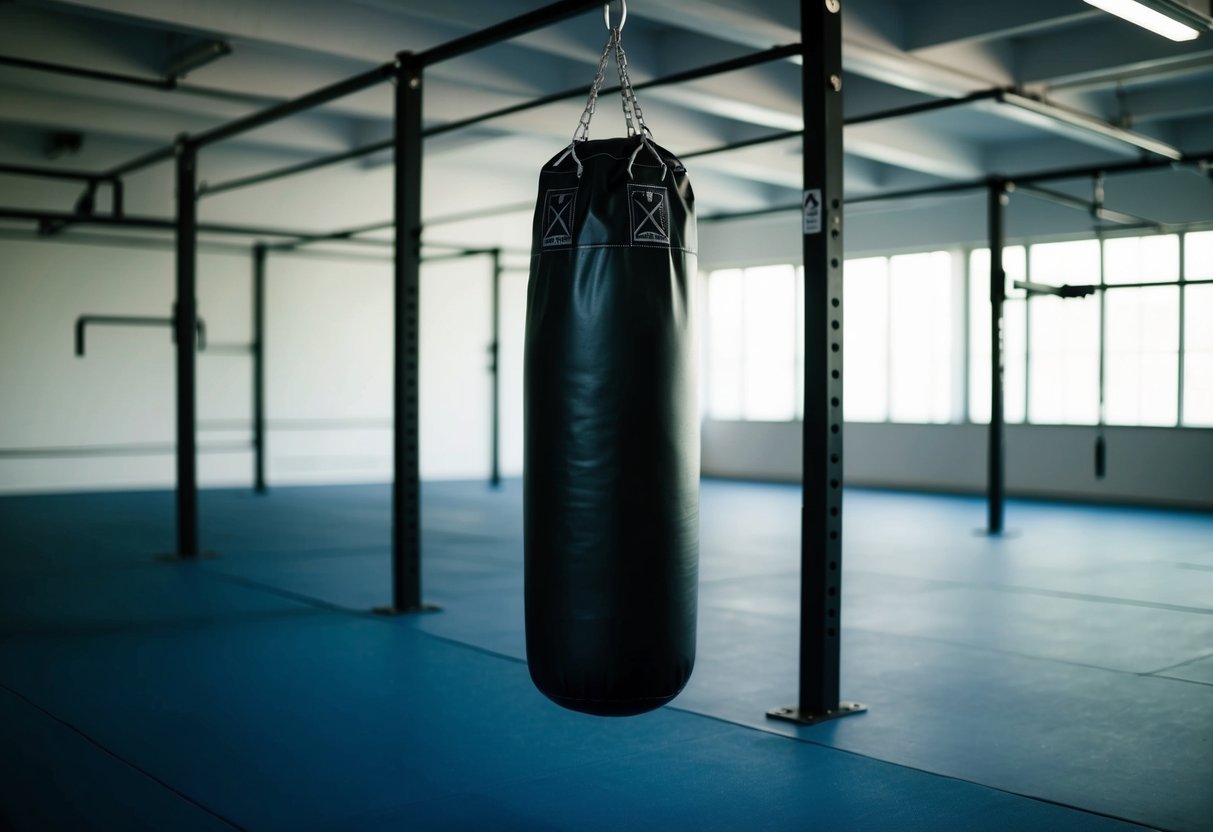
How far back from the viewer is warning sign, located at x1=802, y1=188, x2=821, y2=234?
12.0 ft

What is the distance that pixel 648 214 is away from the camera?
2449 mm

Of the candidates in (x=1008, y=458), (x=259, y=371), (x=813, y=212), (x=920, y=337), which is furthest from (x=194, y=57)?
(x=1008, y=458)

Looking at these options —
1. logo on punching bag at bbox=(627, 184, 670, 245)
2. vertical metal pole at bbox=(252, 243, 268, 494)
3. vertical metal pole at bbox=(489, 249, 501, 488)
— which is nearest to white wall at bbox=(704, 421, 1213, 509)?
vertical metal pole at bbox=(489, 249, 501, 488)

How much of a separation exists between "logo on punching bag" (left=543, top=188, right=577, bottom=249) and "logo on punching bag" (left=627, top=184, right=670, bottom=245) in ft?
0.45

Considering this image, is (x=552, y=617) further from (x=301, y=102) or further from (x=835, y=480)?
(x=301, y=102)

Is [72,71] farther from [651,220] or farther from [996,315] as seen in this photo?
[996,315]

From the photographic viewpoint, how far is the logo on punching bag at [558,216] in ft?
8.10

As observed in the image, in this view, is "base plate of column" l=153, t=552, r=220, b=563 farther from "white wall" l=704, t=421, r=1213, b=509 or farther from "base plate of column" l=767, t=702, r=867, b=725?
"white wall" l=704, t=421, r=1213, b=509

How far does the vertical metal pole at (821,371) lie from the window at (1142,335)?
26.3ft

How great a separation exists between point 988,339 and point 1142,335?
158cm

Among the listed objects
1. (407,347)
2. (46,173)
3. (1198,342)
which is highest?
(46,173)

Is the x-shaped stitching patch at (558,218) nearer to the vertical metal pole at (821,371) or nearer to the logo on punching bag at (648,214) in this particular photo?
the logo on punching bag at (648,214)

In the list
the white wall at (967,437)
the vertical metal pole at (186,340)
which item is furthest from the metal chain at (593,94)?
the white wall at (967,437)

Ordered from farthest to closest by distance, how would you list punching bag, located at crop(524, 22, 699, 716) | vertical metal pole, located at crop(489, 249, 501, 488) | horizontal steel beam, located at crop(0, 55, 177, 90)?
vertical metal pole, located at crop(489, 249, 501, 488) → horizontal steel beam, located at crop(0, 55, 177, 90) → punching bag, located at crop(524, 22, 699, 716)
